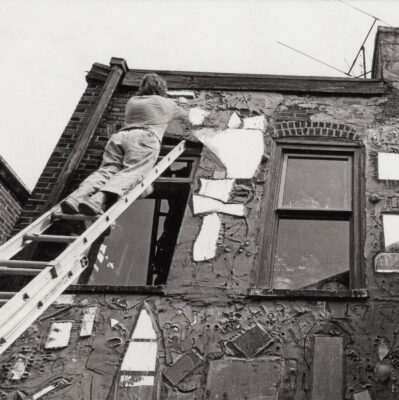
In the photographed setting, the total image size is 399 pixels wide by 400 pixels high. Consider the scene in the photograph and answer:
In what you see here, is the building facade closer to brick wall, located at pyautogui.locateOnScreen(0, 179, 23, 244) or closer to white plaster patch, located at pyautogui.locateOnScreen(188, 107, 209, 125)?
white plaster patch, located at pyautogui.locateOnScreen(188, 107, 209, 125)

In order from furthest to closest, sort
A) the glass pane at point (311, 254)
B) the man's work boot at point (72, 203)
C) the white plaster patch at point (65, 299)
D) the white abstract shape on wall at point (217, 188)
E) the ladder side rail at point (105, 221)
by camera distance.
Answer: the white abstract shape on wall at point (217, 188) → the glass pane at point (311, 254) → the white plaster patch at point (65, 299) → the man's work boot at point (72, 203) → the ladder side rail at point (105, 221)

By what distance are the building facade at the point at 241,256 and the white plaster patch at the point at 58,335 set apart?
0.04 ft

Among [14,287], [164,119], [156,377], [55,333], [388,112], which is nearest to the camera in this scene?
[156,377]

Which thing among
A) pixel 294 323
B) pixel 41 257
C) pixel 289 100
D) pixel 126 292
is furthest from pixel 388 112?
pixel 41 257

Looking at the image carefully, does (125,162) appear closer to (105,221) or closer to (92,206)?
(92,206)

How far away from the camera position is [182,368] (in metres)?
5.56

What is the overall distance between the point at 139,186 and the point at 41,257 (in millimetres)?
1522

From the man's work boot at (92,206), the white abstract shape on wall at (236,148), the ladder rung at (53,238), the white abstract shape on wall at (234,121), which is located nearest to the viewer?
the ladder rung at (53,238)

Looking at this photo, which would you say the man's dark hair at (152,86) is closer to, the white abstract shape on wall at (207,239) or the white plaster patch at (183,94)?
the white plaster patch at (183,94)

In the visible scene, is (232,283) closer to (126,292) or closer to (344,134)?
(126,292)

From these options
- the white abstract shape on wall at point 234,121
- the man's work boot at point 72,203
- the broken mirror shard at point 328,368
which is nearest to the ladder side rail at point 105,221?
the man's work boot at point 72,203

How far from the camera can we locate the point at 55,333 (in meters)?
5.94

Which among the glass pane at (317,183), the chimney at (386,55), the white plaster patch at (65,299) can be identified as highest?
the chimney at (386,55)

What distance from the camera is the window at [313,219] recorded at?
21.1 feet
